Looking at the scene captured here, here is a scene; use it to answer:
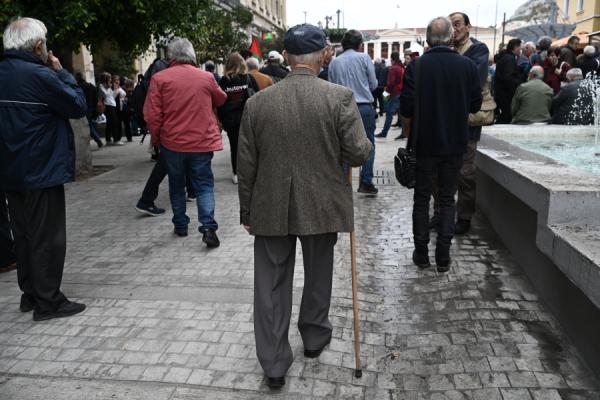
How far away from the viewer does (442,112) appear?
177 inches

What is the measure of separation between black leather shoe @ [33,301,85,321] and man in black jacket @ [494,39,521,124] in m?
9.28

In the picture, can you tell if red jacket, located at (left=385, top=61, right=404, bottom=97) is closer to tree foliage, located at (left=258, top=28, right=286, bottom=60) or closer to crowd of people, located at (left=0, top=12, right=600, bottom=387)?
crowd of people, located at (left=0, top=12, right=600, bottom=387)

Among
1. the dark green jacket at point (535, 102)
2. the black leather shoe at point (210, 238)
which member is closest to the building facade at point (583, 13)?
the dark green jacket at point (535, 102)

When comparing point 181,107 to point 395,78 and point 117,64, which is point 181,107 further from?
point 117,64

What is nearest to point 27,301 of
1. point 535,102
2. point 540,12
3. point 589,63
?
point 535,102

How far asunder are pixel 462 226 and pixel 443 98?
5.62 ft

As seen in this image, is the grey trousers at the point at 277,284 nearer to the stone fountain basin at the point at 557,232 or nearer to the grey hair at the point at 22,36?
the stone fountain basin at the point at 557,232

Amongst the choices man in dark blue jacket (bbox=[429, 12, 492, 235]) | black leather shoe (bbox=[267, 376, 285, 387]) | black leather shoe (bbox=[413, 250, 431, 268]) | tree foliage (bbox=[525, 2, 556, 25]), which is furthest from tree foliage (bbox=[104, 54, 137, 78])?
tree foliage (bbox=[525, 2, 556, 25])

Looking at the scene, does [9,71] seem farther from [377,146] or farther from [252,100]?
[377,146]

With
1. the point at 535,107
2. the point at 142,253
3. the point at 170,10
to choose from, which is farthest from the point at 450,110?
the point at 170,10

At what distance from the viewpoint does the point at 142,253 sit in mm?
5477

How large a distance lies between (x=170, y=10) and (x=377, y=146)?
5564 millimetres

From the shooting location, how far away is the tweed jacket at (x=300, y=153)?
286 centimetres

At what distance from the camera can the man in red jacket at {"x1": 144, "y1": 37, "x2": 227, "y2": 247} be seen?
17.7 feet
